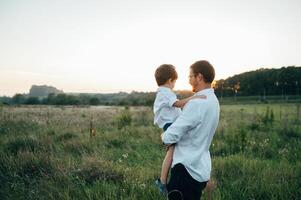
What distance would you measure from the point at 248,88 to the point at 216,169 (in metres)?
103

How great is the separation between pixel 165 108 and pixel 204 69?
1.12 meters

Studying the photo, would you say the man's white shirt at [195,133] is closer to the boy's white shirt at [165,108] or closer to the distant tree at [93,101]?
the boy's white shirt at [165,108]

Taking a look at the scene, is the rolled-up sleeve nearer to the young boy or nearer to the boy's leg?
the boy's leg

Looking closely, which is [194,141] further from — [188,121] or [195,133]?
[188,121]

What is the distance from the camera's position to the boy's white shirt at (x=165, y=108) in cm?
338

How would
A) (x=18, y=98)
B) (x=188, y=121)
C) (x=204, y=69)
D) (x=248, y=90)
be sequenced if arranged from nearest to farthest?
(x=188, y=121)
(x=204, y=69)
(x=18, y=98)
(x=248, y=90)

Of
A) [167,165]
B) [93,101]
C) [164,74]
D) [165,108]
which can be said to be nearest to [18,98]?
[93,101]

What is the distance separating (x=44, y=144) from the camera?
7.70 meters

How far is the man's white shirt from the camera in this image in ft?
7.70

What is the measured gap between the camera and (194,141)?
2.44m

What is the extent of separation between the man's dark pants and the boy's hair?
1.39 m

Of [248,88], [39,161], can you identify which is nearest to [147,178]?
[39,161]

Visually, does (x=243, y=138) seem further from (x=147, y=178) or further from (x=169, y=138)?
(x=169, y=138)

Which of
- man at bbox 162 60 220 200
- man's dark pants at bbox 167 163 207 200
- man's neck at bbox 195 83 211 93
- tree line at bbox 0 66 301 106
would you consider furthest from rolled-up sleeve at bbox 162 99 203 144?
tree line at bbox 0 66 301 106
